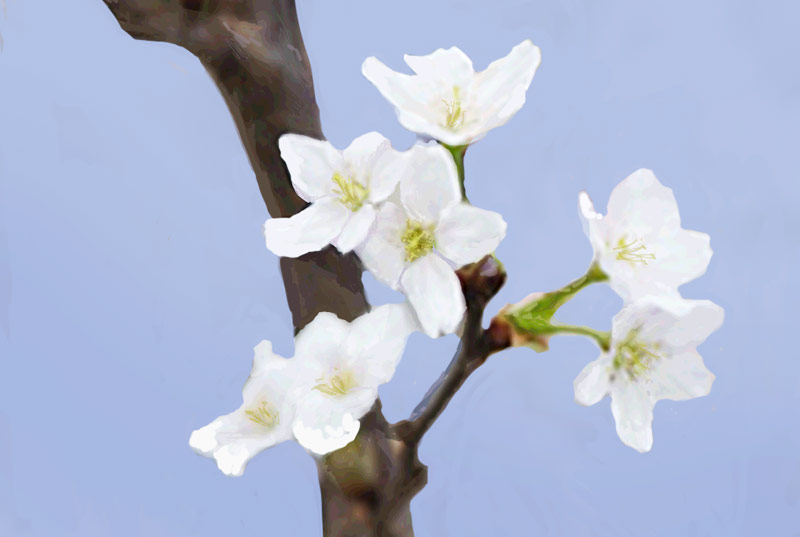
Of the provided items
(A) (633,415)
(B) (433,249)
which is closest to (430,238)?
(B) (433,249)

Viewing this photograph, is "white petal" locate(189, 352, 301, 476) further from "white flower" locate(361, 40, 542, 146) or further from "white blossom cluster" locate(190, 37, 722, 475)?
"white flower" locate(361, 40, 542, 146)

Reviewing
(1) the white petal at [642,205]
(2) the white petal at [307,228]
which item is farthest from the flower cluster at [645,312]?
(2) the white petal at [307,228]

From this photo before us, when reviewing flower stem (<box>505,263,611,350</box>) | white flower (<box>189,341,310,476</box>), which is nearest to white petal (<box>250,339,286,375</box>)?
white flower (<box>189,341,310,476</box>)

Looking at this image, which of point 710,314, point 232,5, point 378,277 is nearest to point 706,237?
point 710,314

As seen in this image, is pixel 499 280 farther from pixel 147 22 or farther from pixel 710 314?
pixel 147 22

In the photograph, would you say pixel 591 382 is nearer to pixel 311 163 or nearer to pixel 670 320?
pixel 670 320
